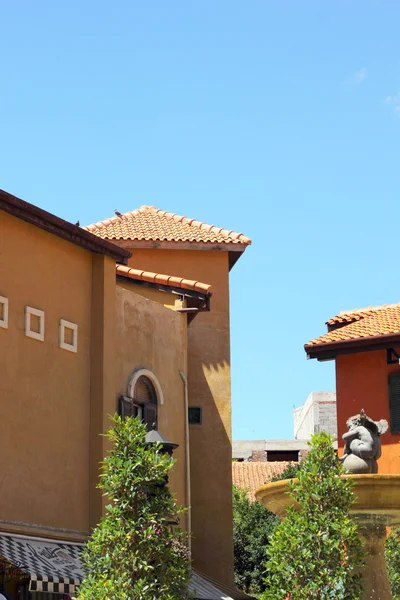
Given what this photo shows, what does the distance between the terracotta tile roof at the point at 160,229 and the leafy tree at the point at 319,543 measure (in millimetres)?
13902

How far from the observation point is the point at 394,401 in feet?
79.5

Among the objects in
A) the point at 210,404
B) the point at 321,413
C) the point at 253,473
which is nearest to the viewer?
the point at 210,404

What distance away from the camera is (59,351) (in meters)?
18.8

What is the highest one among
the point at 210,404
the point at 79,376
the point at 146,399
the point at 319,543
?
the point at 210,404

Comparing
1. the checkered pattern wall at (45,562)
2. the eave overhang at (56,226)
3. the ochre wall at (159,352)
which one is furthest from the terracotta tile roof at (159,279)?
the checkered pattern wall at (45,562)

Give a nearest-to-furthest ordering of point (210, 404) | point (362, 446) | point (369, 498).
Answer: point (369, 498), point (362, 446), point (210, 404)

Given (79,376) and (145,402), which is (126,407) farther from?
(79,376)

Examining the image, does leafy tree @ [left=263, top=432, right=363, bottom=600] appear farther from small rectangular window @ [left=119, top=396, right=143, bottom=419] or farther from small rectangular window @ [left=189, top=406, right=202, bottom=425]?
small rectangular window @ [left=189, top=406, right=202, bottom=425]

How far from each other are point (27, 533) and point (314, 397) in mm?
33380

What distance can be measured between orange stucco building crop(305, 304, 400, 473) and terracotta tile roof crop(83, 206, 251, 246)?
11.9ft

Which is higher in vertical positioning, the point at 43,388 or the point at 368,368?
the point at 368,368

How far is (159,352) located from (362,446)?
328 inches

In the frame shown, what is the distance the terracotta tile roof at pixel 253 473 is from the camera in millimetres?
42750

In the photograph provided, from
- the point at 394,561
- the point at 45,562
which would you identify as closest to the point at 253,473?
the point at 394,561
